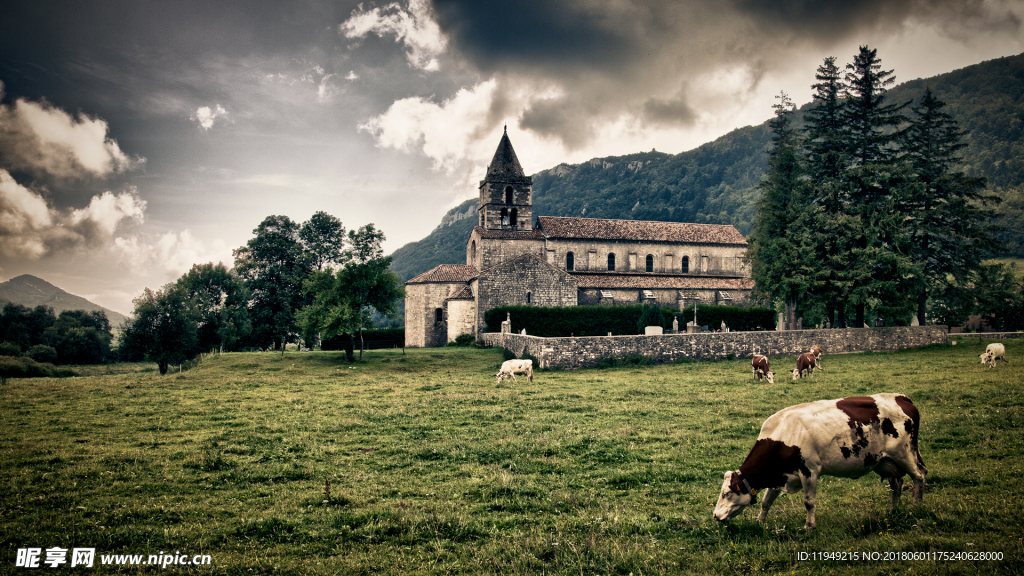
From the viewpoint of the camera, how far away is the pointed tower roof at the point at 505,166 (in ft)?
158

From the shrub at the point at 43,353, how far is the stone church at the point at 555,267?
40.2 metres

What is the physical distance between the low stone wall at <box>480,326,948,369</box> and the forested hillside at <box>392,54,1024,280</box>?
81.9 m

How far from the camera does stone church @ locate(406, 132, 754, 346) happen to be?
4041 centimetres

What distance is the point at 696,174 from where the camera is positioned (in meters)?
154

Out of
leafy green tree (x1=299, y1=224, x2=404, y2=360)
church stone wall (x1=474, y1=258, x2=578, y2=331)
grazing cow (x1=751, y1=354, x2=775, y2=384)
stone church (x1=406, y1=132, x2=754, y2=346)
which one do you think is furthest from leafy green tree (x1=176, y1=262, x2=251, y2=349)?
grazing cow (x1=751, y1=354, x2=775, y2=384)

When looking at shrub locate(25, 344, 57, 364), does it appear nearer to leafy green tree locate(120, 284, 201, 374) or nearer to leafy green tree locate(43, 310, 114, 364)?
leafy green tree locate(43, 310, 114, 364)

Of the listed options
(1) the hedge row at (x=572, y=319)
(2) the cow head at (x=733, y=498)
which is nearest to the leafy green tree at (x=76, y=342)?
(1) the hedge row at (x=572, y=319)

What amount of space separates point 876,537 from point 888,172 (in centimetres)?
3172

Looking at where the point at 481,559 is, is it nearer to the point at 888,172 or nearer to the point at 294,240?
the point at 888,172

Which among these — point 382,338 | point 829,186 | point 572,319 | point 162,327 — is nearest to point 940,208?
point 829,186

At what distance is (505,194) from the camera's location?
4841cm

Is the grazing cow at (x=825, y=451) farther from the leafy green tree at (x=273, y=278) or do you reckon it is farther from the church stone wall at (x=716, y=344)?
the leafy green tree at (x=273, y=278)

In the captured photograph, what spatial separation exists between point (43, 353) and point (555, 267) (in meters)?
55.2


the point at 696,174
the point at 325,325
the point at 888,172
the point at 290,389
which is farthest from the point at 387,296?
the point at 696,174
